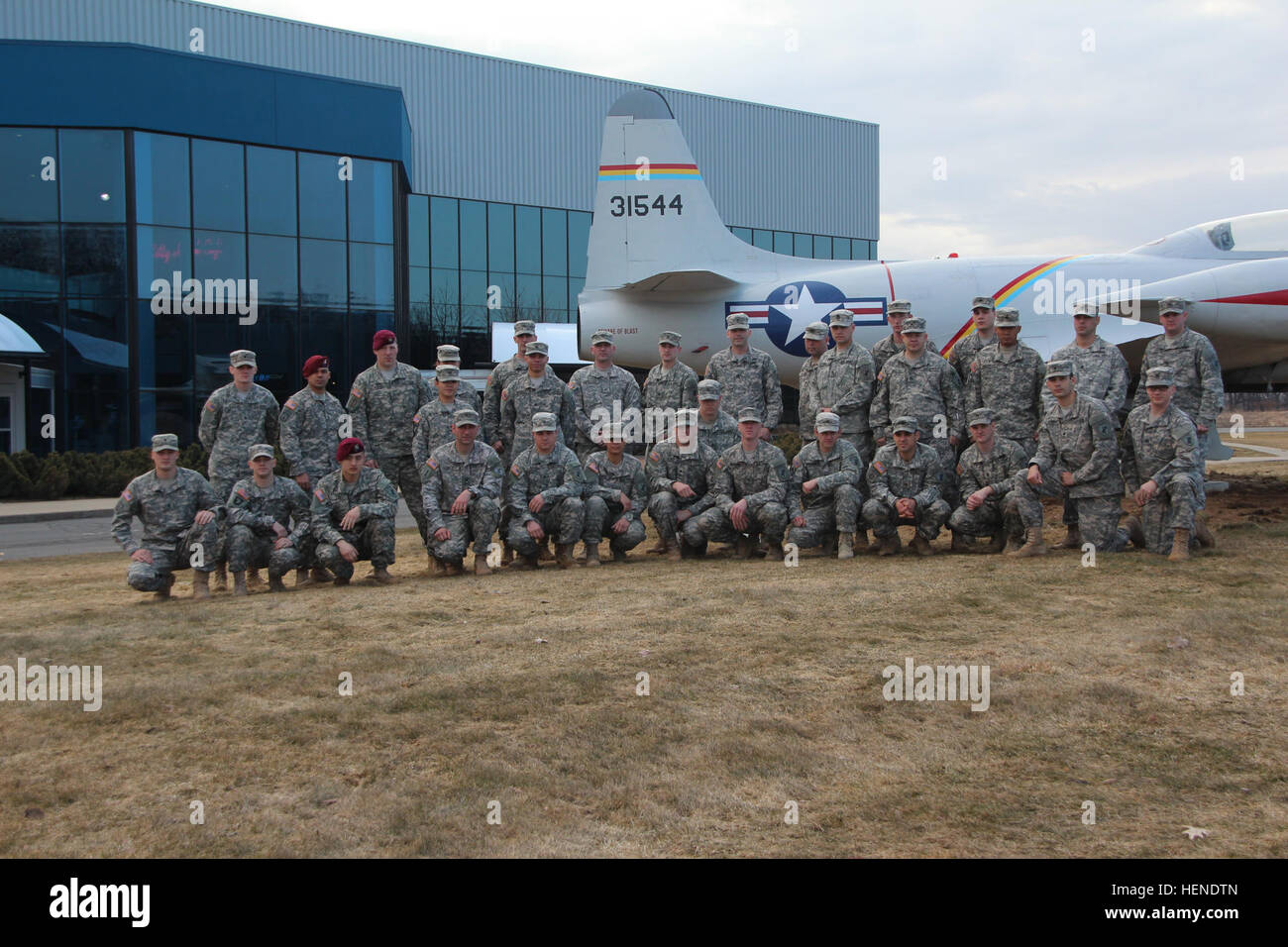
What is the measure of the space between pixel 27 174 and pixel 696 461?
21.2 metres

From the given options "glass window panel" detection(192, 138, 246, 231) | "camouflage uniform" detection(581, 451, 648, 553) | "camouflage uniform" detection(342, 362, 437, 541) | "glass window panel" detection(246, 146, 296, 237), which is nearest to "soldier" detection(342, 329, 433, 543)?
"camouflage uniform" detection(342, 362, 437, 541)

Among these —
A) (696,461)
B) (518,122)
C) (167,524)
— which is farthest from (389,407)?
(518,122)

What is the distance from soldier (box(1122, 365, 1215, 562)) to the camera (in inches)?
299

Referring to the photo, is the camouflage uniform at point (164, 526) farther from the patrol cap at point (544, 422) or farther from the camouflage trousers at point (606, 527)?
the camouflage trousers at point (606, 527)

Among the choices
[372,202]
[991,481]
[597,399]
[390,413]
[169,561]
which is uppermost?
[372,202]

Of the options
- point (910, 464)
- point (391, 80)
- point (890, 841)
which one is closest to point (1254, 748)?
point (890, 841)

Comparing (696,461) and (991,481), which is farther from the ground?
(696,461)

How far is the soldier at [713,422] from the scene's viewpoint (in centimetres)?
880

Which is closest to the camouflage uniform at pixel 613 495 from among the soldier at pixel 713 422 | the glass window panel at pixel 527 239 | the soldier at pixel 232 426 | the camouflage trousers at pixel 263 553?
the soldier at pixel 713 422

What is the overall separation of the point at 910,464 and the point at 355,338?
2044 centimetres

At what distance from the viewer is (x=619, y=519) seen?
8.52 metres

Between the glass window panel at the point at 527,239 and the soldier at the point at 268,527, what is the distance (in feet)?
88.7

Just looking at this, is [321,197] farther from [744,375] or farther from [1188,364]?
[1188,364]

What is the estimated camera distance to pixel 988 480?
8344 millimetres
